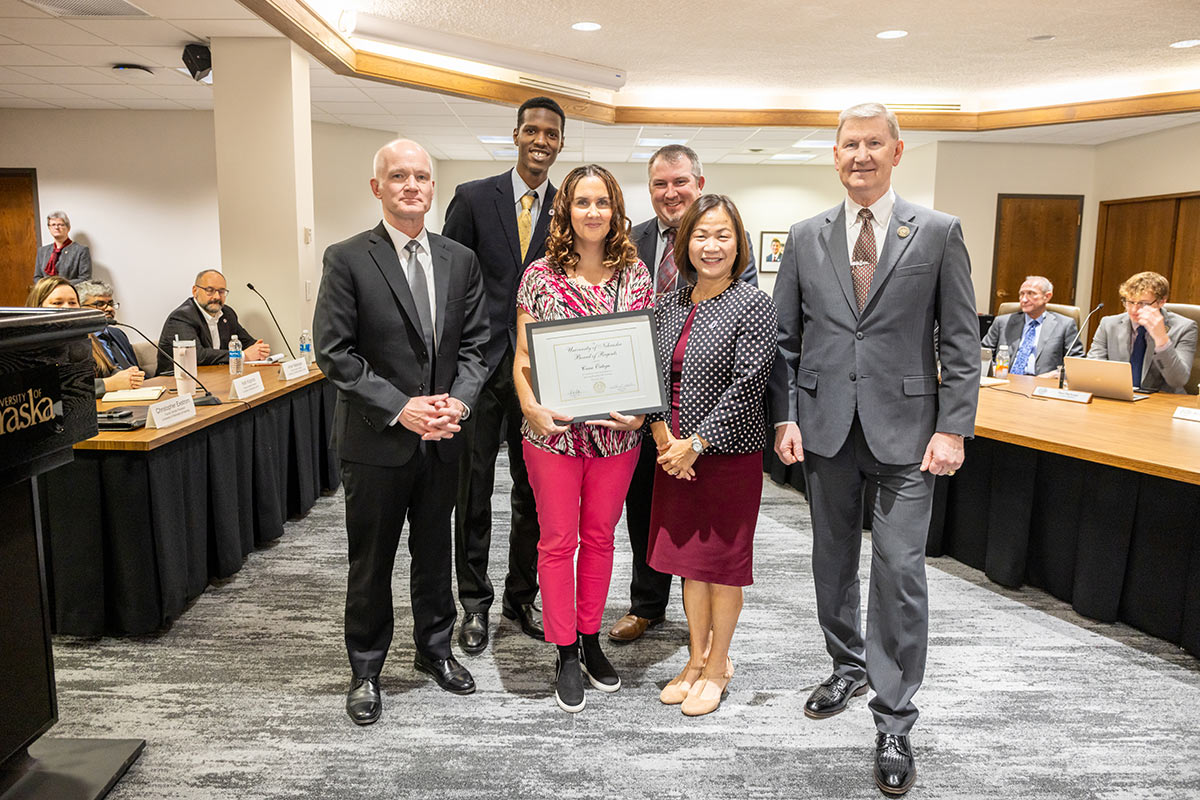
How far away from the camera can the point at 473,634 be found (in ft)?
8.87

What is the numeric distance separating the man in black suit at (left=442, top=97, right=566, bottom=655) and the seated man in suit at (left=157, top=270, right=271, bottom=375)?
267 centimetres

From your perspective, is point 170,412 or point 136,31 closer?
point 170,412

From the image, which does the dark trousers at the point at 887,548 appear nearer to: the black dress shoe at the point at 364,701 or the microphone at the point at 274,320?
the black dress shoe at the point at 364,701

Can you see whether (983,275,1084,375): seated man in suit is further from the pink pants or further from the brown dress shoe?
the pink pants

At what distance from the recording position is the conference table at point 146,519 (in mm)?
2648

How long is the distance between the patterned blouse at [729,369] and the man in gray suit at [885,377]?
0.11 metres

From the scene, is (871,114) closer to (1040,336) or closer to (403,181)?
(403,181)

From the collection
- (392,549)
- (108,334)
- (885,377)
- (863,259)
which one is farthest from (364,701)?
(108,334)

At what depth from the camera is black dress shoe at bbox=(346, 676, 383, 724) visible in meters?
2.23

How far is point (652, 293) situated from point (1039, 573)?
7.53 ft

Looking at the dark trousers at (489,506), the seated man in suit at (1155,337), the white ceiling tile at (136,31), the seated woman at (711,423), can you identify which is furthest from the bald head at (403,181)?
the seated man in suit at (1155,337)

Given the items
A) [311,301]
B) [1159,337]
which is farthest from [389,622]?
[1159,337]

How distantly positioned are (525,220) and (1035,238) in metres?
8.64

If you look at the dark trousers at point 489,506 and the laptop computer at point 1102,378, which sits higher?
the laptop computer at point 1102,378
